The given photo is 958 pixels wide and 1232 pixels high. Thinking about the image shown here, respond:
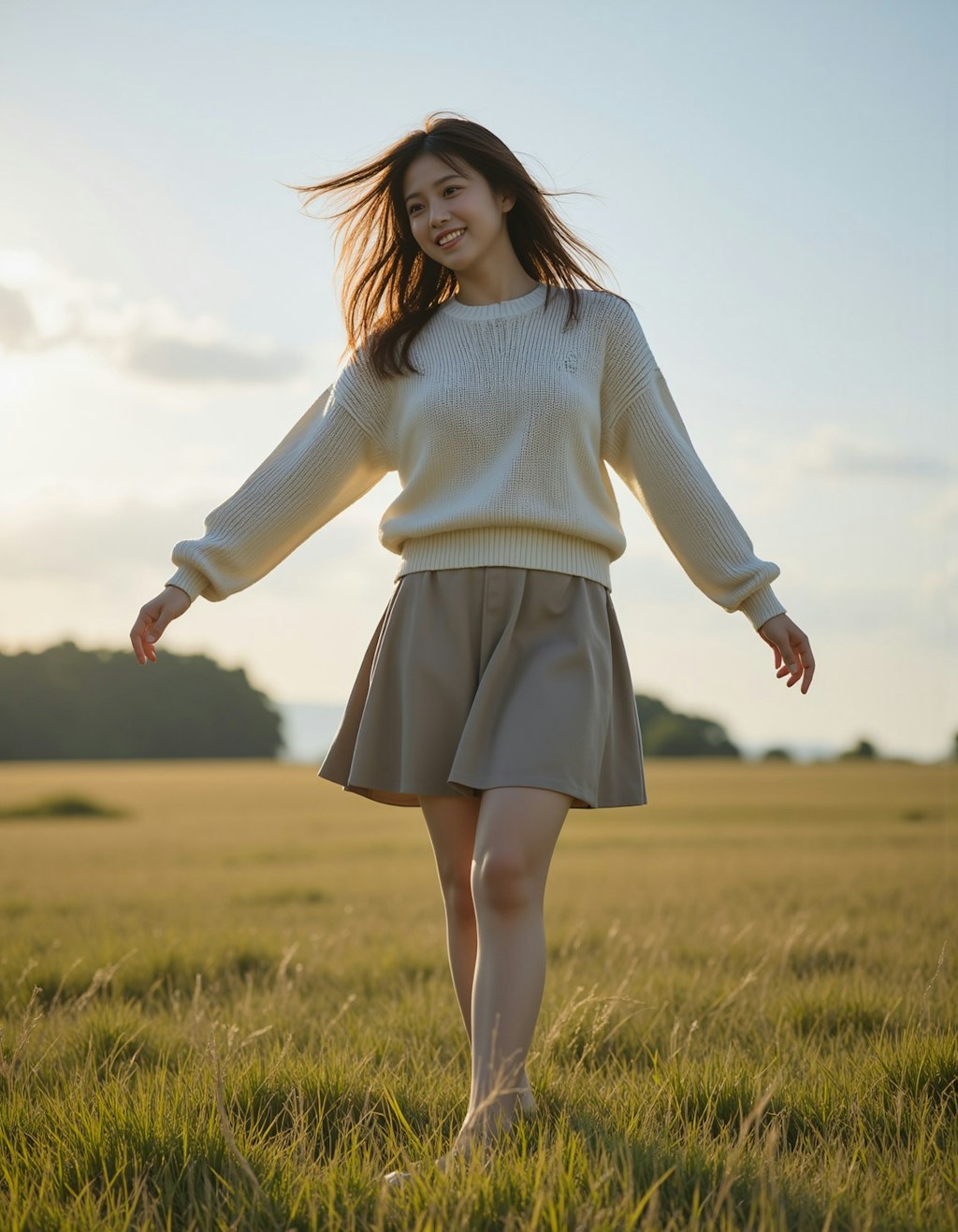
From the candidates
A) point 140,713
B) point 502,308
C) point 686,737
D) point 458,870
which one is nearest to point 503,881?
point 458,870

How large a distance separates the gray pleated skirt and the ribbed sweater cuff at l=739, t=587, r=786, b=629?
0.39 meters

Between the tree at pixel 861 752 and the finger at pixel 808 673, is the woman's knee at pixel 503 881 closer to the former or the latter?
the finger at pixel 808 673

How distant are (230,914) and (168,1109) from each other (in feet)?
16.2

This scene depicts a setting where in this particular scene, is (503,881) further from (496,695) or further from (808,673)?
(808,673)

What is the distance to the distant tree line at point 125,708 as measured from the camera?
37.8 metres

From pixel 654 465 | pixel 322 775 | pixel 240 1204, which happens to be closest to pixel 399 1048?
pixel 322 775

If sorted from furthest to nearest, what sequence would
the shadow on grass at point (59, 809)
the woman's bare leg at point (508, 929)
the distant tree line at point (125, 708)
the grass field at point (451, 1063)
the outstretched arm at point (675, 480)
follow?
the distant tree line at point (125, 708), the shadow on grass at point (59, 809), the outstretched arm at point (675, 480), the woman's bare leg at point (508, 929), the grass field at point (451, 1063)

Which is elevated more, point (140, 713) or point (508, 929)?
point (140, 713)

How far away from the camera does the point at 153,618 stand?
3230 millimetres

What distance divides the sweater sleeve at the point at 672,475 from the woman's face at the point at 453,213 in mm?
415

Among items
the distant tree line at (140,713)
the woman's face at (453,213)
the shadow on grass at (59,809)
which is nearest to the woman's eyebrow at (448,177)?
the woman's face at (453,213)

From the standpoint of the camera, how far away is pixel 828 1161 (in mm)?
2352

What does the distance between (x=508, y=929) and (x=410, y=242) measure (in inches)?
80.7

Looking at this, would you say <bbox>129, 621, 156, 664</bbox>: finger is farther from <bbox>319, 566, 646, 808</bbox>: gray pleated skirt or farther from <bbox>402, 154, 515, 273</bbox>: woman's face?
<bbox>402, 154, 515, 273</bbox>: woman's face
